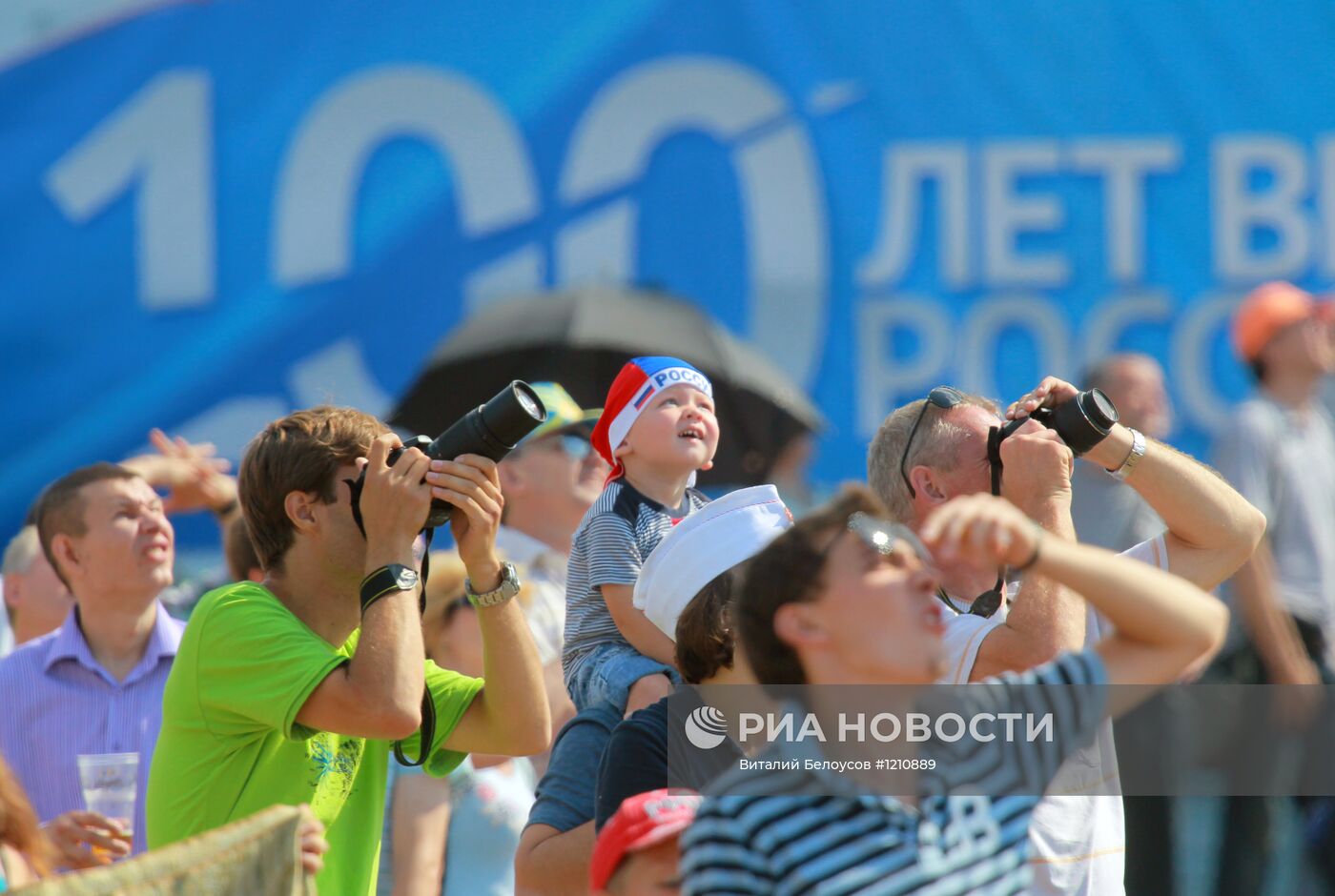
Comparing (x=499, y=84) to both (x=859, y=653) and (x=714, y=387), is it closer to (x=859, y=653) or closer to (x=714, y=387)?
(x=714, y=387)

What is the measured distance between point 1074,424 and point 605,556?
33.1 inches

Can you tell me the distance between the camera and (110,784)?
10.6 ft

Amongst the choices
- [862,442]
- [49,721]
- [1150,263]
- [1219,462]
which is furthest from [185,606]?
[1150,263]

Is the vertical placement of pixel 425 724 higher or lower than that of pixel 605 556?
lower

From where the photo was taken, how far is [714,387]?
6.15 meters

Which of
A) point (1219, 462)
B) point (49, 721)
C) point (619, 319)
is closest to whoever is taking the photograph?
point (49, 721)

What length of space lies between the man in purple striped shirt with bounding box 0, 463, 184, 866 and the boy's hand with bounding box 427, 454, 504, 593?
131cm

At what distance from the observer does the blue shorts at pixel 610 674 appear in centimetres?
286

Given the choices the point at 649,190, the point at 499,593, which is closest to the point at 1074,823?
the point at 499,593

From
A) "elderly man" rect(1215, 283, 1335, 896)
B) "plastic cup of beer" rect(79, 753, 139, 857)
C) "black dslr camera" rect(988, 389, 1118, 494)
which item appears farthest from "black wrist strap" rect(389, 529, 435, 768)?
"elderly man" rect(1215, 283, 1335, 896)

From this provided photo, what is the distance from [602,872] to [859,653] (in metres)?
0.46

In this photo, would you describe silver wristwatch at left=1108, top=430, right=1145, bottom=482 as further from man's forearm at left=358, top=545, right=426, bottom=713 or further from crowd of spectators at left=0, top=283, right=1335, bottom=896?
man's forearm at left=358, top=545, right=426, bottom=713

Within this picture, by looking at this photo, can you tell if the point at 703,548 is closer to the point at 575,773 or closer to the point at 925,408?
the point at 575,773

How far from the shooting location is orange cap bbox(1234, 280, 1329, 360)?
239 inches
